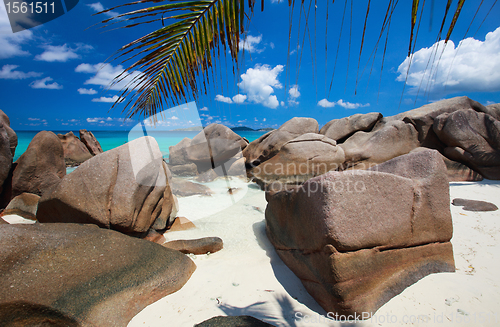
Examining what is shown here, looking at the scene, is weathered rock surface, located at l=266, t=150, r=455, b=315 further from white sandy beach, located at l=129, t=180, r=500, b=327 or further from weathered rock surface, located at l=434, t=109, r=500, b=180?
weathered rock surface, located at l=434, t=109, r=500, b=180

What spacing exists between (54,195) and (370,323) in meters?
4.29

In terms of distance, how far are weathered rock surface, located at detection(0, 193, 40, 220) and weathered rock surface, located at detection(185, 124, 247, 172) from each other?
19.8ft

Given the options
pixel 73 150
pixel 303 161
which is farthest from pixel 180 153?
pixel 73 150

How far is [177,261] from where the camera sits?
2830 mm

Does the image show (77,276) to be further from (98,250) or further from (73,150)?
(73,150)

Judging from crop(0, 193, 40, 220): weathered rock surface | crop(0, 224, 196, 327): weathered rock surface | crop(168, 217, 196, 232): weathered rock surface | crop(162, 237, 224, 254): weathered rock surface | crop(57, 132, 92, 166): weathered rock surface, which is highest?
crop(0, 224, 196, 327): weathered rock surface

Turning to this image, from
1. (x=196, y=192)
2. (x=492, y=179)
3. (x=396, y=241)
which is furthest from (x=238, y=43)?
(x=492, y=179)

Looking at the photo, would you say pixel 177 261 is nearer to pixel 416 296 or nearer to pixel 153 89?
pixel 153 89

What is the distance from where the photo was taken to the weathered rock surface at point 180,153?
10887mm

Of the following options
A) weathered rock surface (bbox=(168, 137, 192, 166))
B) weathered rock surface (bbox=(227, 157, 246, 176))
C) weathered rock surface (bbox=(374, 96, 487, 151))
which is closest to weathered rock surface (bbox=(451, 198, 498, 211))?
weathered rock surface (bbox=(374, 96, 487, 151))

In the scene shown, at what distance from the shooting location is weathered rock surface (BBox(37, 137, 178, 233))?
10.6 ft

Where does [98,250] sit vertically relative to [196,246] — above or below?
above

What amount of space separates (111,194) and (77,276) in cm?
143

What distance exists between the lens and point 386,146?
343 inches
